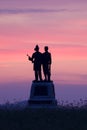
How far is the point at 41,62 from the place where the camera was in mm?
40844

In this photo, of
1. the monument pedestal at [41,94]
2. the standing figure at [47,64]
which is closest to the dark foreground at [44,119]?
the monument pedestal at [41,94]

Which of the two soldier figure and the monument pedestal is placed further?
the two soldier figure

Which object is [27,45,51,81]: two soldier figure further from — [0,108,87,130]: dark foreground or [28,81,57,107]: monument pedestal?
[0,108,87,130]: dark foreground

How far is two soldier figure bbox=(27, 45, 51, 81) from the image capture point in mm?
40438

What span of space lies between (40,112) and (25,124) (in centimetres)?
376

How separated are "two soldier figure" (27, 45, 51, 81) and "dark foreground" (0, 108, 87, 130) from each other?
17.6 ft

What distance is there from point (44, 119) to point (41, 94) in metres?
8.53

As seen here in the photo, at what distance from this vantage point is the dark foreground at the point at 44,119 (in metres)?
30.2

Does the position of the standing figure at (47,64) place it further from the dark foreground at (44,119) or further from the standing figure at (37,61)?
the dark foreground at (44,119)

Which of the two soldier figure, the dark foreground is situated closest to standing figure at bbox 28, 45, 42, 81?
the two soldier figure

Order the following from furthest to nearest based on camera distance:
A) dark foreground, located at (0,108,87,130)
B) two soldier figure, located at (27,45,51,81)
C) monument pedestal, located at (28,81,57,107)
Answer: two soldier figure, located at (27,45,51,81) < monument pedestal, located at (28,81,57,107) < dark foreground, located at (0,108,87,130)

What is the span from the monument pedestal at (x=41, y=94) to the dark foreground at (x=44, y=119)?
165 inches

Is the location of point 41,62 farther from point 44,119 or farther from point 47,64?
point 44,119

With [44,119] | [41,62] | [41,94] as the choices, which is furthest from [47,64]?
[44,119]
